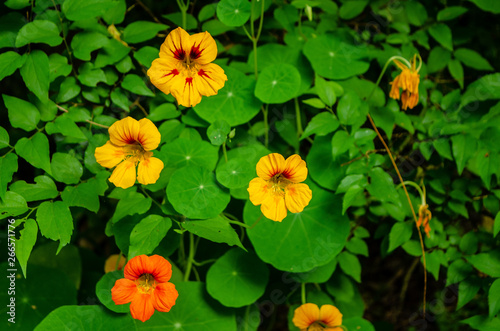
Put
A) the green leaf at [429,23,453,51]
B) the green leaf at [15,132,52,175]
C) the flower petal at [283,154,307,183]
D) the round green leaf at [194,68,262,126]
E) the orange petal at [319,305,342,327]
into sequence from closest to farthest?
the flower petal at [283,154,307,183] < the green leaf at [15,132,52,175] < the orange petal at [319,305,342,327] < the round green leaf at [194,68,262,126] < the green leaf at [429,23,453,51]

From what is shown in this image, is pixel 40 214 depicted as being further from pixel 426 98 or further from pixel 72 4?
pixel 426 98

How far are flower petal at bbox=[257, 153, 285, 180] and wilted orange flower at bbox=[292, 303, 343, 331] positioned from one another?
1.90 feet

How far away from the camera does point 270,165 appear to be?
Answer: 127 centimetres

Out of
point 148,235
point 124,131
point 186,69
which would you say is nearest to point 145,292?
point 148,235

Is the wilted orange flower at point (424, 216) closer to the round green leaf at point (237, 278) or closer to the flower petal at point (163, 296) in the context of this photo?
the round green leaf at point (237, 278)

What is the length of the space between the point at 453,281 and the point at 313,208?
2.06ft

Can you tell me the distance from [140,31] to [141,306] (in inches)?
41.3

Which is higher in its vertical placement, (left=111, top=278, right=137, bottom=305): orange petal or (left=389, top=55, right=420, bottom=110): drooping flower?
(left=389, top=55, right=420, bottom=110): drooping flower

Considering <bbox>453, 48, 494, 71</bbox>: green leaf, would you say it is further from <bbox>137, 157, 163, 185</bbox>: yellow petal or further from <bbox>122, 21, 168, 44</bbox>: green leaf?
<bbox>137, 157, 163, 185</bbox>: yellow petal

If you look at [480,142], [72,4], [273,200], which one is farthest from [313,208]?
[72,4]

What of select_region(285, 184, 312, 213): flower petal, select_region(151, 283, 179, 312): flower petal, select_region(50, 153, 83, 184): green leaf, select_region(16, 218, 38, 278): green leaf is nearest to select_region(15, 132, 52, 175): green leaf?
select_region(50, 153, 83, 184): green leaf

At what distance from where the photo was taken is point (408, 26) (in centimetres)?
183

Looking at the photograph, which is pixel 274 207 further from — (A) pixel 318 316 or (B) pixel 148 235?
(A) pixel 318 316

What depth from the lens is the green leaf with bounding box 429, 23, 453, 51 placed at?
1.77 m
